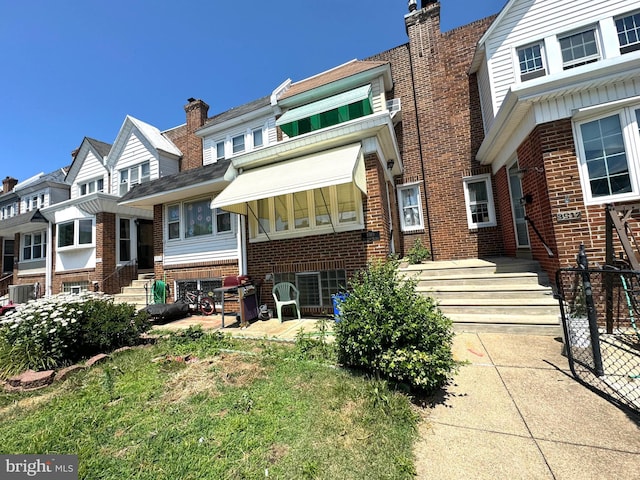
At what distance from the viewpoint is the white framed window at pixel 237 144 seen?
13966mm

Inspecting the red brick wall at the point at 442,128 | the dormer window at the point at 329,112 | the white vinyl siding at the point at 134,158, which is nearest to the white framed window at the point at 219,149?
the white vinyl siding at the point at 134,158

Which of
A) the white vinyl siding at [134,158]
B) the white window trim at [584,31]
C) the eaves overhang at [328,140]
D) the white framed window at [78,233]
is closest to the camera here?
the eaves overhang at [328,140]

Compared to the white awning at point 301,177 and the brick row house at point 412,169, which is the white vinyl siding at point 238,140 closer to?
the brick row house at point 412,169

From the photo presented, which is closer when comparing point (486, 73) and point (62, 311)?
point (62, 311)

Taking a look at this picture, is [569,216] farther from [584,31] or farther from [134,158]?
[134,158]

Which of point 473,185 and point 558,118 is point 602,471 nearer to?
point 558,118

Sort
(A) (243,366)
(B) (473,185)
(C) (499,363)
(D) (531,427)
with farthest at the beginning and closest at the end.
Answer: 1. (B) (473,185)
2. (A) (243,366)
3. (C) (499,363)
4. (D) (531,427)

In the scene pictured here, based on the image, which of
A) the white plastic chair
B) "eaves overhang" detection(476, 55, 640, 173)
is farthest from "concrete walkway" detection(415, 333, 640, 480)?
"eaves overhang" detection(476, 55, 640, 173)

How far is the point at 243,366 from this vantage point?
4.43 metres

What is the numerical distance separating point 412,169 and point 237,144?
9.09m

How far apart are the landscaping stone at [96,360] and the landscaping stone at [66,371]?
90 millimetres

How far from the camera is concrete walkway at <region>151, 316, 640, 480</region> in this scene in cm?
217

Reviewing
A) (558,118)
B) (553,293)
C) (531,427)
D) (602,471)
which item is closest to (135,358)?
(531,427)

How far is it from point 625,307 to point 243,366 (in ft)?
24.3
